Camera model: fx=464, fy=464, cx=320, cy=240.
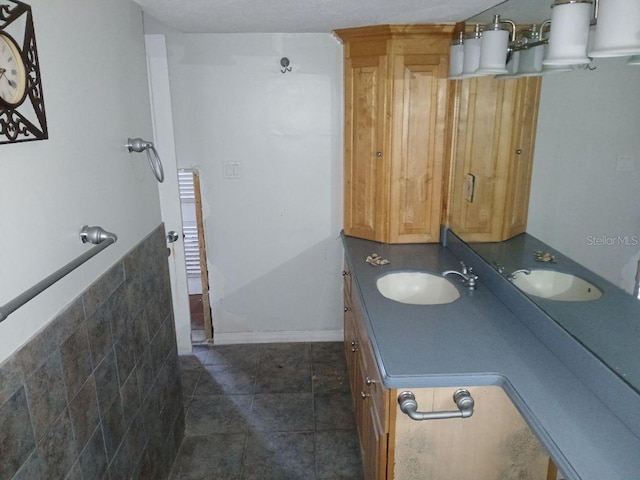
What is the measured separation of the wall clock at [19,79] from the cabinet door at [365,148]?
1.82 metres

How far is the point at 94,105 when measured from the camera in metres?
1.47

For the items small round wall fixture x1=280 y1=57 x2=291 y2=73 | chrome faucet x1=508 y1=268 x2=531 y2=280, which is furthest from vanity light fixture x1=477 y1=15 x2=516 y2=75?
small round wall fixture x1=280 y1=57 x2=291 y2=73

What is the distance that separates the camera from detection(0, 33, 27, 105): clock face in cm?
98

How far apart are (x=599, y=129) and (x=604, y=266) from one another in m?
0.39

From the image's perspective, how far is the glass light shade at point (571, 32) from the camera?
126 centimetres

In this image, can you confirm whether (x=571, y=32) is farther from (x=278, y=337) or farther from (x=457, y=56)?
(x=278, y=337)

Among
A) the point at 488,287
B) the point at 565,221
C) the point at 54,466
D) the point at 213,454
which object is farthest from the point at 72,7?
the point at 213,454

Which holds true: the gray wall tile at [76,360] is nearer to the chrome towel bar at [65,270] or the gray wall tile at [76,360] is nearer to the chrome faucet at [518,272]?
the chrome towel bar at [65,270]

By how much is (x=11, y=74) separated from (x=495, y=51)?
159 centimetres

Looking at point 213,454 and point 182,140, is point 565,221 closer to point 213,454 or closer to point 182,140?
point 213,454

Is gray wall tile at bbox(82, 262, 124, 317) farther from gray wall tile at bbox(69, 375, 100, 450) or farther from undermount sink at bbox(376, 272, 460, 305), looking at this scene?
undermount sink at bbox(376, 272, 460, 305)

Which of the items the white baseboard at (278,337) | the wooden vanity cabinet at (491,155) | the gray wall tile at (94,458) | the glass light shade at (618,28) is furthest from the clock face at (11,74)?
the white baseboard at (278,337)

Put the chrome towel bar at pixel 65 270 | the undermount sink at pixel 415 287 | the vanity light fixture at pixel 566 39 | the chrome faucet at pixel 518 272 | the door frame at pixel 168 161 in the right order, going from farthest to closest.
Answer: the door frame at pixel 168 161 < the undermount sink at pixel 415 287 < the chrome faucet at pixel 518 272 < the vanity light fixture at pixel 566 39 < the chrome towel bar at pixel 65 270

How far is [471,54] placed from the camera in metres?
2.10
